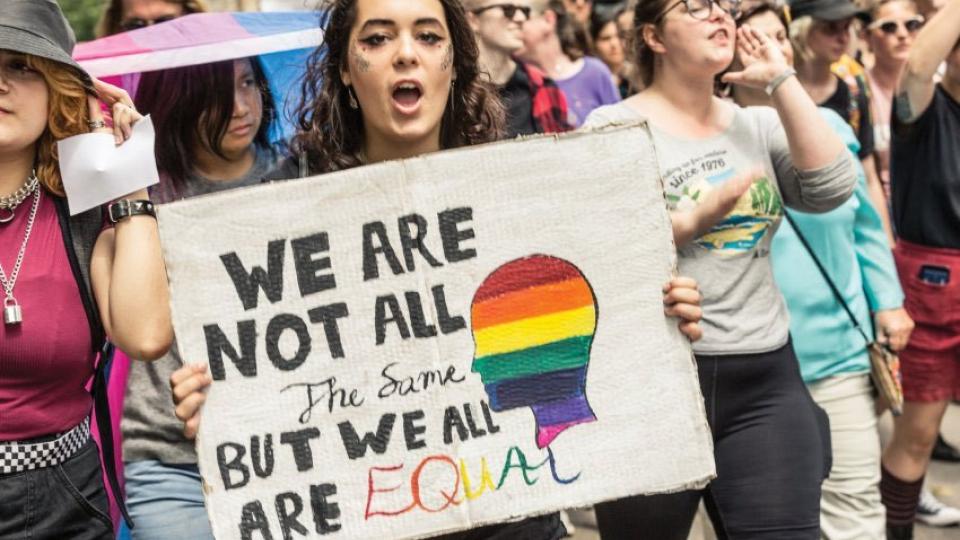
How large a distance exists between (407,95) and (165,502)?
4.08 feet

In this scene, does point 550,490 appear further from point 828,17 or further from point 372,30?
point 828,17

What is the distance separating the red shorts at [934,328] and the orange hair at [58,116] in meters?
3.38

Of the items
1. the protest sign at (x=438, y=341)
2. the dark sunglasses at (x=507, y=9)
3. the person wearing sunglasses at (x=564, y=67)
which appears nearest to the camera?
the protest sign at (x=438, y=341)

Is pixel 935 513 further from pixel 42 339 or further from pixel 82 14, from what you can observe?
pixel 82 14

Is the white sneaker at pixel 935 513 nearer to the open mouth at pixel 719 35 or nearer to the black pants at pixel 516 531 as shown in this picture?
the open mouth at pixel 719 35

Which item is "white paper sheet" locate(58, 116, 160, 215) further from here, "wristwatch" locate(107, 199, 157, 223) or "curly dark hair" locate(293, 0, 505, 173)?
"curly dark hair" locate(293, 0, 505, 173)

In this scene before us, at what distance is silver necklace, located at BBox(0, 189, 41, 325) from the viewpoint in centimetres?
257

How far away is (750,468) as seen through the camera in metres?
3.28

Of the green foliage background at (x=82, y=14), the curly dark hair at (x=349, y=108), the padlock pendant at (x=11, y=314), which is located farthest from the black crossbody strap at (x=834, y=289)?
the green foliage background at (x=82, y=14)

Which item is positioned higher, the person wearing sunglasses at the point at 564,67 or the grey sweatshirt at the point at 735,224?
→ the person wearing sunglasses at the point at 564,67

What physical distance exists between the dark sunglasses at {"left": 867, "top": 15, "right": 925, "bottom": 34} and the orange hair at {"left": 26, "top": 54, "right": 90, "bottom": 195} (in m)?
4.69

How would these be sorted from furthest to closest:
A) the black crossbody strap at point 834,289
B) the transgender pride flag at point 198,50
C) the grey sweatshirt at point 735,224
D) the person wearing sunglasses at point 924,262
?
the person wearing sunglasses at point 924,262, the black crossbody strap at point 834,289, the transgender pride flag at point 198,50, the grey sweatshirt at point 735,224

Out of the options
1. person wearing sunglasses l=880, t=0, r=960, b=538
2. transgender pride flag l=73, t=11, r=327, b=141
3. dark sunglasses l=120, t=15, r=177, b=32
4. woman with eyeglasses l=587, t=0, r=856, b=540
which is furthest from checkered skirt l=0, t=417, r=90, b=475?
person wearing sunglasses l=880, t=0, r=960, b=538

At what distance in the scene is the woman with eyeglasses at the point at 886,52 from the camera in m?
6.37
